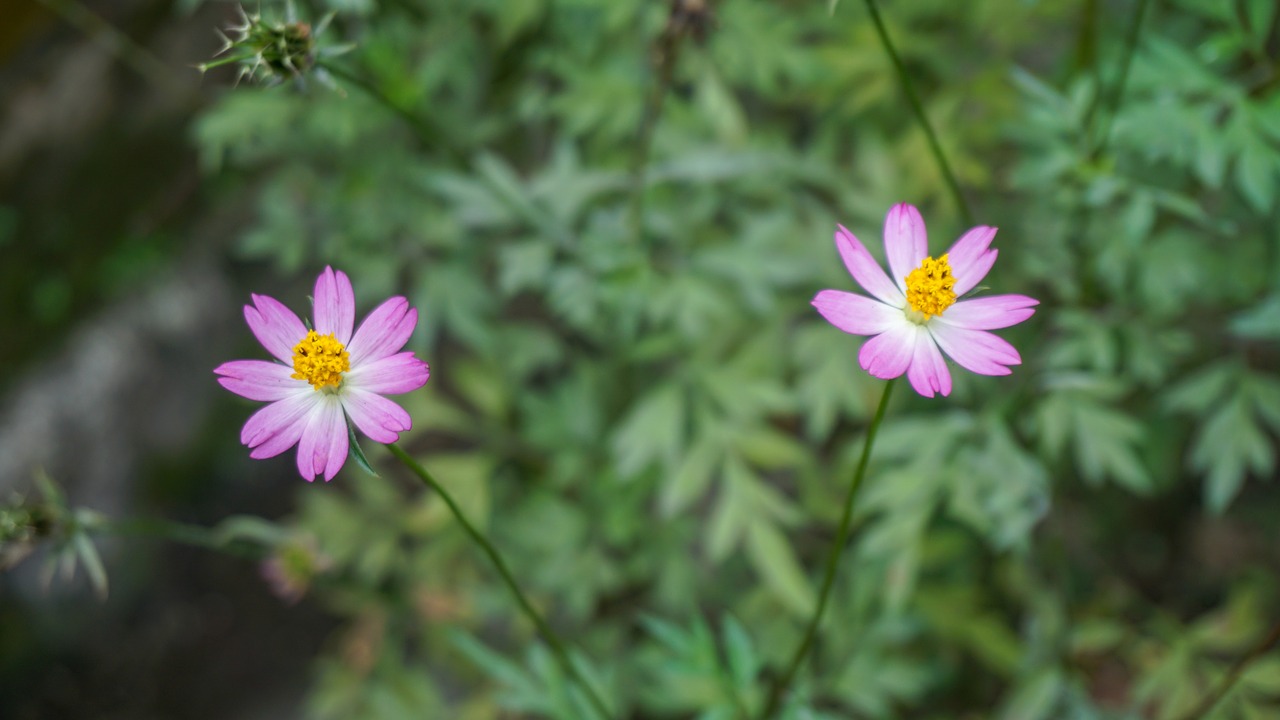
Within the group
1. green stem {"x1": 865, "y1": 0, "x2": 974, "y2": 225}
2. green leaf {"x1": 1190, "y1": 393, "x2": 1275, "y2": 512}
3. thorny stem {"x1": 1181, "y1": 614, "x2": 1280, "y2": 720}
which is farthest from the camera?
green leaf {"x1": 1190, "y1": 393, "x2": 1275, "y2": 512}

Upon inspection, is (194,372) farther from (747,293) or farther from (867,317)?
(867,317)

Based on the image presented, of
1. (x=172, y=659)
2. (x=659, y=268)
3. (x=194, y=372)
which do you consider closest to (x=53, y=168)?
(x=194, y=372)

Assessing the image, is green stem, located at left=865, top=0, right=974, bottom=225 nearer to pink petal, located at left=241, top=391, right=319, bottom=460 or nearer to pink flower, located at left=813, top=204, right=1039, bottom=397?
pink flower, located at left=813, top=204, right=1039, bottom=397

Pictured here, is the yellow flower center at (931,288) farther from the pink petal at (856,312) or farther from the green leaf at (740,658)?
the green leaf at (740,658)

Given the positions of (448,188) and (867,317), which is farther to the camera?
(448,188)

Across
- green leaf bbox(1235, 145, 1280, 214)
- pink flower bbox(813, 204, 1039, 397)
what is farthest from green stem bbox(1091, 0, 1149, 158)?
pink flower bbox(813, 204, 1039, 397)

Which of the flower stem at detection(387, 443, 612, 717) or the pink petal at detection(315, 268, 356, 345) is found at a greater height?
the pink petal at detection(315, 268, 356, 345)
